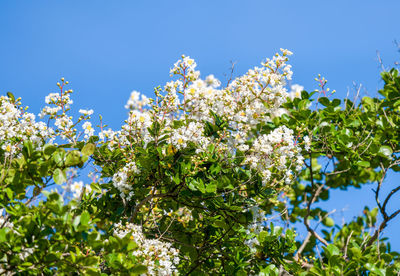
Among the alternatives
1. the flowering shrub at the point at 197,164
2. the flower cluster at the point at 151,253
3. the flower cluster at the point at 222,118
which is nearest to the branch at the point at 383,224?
the flowering shrub at the point at 197,164

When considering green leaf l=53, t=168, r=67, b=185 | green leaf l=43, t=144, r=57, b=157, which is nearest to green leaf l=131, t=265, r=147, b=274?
green leaf l=53, t=168, r=67, b=185

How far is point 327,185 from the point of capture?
5.80m

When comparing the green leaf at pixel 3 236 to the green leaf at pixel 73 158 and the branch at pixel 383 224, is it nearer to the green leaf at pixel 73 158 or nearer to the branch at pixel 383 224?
the green leaf at pixel 73 158

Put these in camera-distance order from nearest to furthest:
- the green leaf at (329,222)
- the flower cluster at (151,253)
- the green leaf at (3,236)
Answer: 1. the green leaf at (3,236)
2. the flower cluster at (151,253)
3. the green leaf at (329,222)

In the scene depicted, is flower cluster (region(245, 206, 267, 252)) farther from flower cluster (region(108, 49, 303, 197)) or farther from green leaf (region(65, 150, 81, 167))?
green leaf (region(65, 150, 81, 167))

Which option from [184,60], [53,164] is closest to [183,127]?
[184,60]

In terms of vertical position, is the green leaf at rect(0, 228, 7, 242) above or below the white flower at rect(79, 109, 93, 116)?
below

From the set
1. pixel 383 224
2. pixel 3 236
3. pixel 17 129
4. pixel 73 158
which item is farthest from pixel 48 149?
pixel 383 224

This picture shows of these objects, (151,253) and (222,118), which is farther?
(222,118)

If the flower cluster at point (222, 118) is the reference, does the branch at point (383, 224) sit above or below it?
below

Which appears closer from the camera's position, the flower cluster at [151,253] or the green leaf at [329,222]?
the flower cluster at [151,253]

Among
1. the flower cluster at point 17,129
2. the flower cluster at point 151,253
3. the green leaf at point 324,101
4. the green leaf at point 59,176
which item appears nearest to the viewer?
the green leaf at point 59,176

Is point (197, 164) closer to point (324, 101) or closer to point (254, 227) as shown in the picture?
point (254, 227)

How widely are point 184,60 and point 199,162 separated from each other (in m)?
0.83
